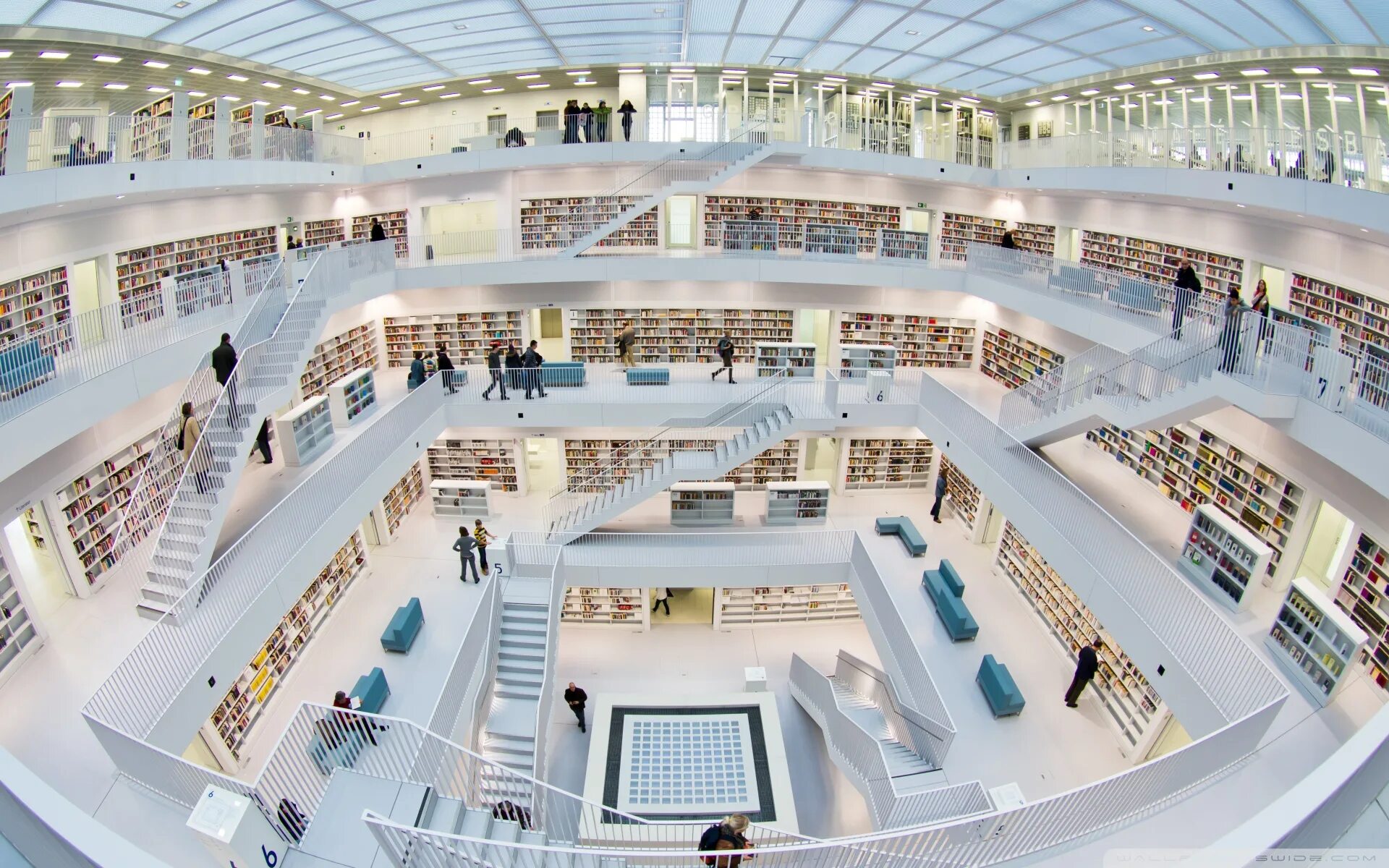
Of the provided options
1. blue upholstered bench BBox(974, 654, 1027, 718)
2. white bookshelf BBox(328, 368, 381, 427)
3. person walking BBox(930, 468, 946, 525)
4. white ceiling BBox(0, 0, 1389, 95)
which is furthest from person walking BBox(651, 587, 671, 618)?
white ceiling BBox(0, 0, 1389, 95)

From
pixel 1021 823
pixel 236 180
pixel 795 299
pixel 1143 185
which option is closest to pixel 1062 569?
pixel 1021 823

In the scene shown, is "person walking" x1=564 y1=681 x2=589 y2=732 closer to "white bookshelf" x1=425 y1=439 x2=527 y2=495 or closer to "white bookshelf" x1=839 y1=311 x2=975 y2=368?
"white bookshelf" x1=425 y1=439 x2=527 y2=495

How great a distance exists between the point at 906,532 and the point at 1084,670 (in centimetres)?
466

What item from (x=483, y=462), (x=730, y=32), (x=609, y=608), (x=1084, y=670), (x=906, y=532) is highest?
(x=730, y=32)

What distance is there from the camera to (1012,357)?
1683 cm

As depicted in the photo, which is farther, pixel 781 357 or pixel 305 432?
pixel 781 357

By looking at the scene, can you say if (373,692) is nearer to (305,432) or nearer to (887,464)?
(305,432)

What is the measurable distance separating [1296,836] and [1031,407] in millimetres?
10068

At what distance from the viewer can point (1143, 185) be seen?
40.6 ft

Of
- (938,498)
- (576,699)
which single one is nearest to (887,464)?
(938,498)

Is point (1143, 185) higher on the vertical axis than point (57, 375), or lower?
higher

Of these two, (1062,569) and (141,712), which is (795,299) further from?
(141,712)

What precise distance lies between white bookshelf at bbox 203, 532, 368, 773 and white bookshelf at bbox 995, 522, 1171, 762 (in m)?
12.1

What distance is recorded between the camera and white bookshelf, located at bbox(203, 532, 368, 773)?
9750 mm
